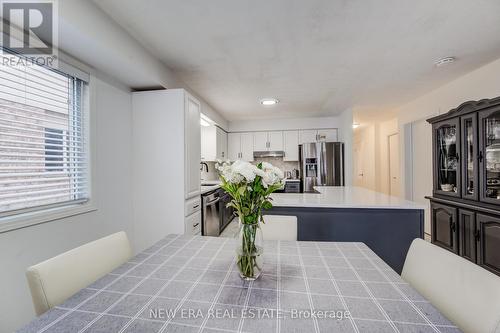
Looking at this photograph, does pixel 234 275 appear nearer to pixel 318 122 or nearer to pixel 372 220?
pixel 372 220

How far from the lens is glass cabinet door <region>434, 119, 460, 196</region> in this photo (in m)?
2.52

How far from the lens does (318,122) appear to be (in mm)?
5211

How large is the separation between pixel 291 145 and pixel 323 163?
921mm

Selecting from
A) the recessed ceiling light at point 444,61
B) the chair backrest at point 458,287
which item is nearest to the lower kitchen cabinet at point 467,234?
the recessed ceiling light at point 444,61

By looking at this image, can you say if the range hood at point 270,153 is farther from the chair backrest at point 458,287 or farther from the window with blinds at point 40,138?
the chair backrest at point 458,287

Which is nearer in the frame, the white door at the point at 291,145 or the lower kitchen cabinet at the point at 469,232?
the lower kitchen cabinet at the point at 469,232

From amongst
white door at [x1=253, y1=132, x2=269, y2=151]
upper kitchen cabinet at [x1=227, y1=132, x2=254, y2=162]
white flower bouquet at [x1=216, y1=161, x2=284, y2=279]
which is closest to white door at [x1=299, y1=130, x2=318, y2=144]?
white door at [x1=253, y1=132, x2=269, y2=151]

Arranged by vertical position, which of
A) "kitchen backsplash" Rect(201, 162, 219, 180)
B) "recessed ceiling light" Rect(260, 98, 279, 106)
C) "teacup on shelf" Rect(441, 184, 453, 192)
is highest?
"recessed ceiling light" Rect(260, 98, 279, 106)

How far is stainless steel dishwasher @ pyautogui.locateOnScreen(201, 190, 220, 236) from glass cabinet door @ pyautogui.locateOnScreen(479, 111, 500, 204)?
3030mm

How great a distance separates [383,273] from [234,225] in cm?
381

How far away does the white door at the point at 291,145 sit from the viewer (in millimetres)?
5246

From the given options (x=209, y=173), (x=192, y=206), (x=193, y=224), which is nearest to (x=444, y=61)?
(x=192, y=206)

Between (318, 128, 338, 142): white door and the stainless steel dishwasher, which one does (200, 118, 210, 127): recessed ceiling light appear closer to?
the stainless steel dishwasher

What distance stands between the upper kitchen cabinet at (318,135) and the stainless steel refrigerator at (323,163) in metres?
0.46
